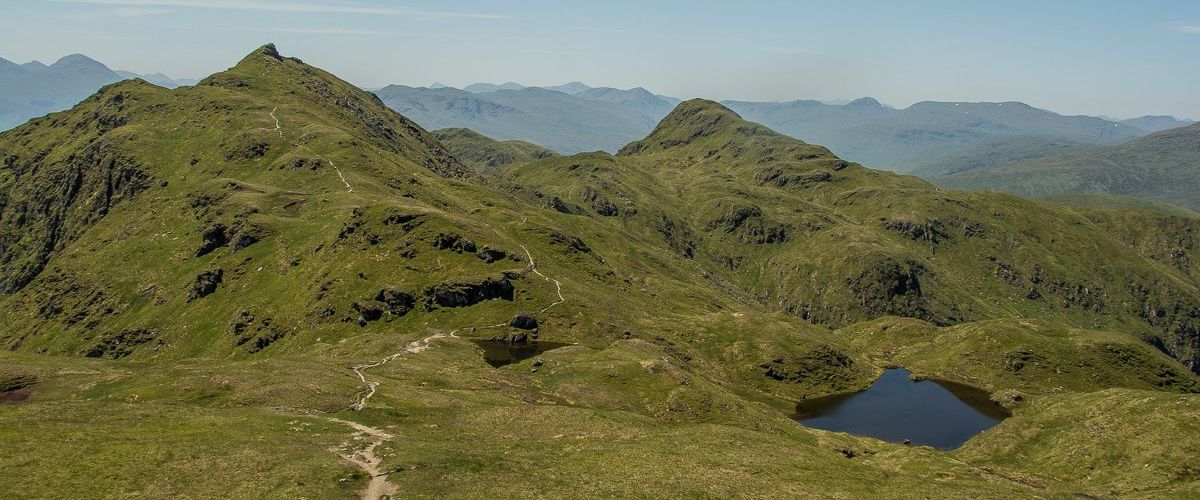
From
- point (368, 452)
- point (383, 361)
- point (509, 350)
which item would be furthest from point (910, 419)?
point (368, 452)

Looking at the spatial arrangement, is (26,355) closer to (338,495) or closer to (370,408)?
(370,408)

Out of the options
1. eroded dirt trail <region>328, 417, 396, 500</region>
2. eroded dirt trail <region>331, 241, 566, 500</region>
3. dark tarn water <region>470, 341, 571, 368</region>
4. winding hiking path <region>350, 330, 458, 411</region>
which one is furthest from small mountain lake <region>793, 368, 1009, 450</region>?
eroded dirt trail <region>328, 417, 396, 500</region>

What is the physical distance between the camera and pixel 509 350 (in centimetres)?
18900

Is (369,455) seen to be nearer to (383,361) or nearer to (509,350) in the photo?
(383,361)

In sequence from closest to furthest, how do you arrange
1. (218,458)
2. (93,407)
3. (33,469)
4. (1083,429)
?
(33,469)
(218,458)
(93,407)
(1083,429)

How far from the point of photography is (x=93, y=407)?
82.5 m

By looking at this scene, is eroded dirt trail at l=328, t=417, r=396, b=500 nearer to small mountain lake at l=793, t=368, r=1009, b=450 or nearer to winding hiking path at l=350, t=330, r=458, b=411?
winding hiking path at l=350, t=330, r=458, b=411

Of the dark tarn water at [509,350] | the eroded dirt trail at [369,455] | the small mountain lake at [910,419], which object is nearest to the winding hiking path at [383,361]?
the eroded dirt trail at [369,455]

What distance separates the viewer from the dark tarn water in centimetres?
17794

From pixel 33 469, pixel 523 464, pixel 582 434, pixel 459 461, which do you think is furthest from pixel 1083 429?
pixel 33 469

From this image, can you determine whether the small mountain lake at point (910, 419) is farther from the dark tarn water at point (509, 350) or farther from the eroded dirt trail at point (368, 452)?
the eroded dirt trail at point (368, 452)

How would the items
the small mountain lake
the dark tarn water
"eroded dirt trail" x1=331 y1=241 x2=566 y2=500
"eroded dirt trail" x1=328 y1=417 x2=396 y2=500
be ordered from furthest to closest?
1. the dark tarn water
2. the small mountain lake
3. "eroded dirt trail" x1=331 y1=241 x2=566 y2=500
4. "eroded dirt trail" x1=328 y1=417 x2=396 y2=500

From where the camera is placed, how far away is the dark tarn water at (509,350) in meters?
178

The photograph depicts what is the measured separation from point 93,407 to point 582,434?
64.0 metres
